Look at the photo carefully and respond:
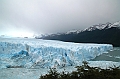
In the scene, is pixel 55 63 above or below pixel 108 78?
below

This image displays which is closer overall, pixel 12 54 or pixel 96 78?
pixel 96 78

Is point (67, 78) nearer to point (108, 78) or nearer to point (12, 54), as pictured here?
point (108, 78)

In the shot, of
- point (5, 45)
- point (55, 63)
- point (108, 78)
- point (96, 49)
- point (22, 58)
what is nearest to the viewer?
point (108, 78)

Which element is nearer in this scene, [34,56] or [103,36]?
[34,56]

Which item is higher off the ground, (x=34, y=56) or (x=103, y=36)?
(x=103, y=36)

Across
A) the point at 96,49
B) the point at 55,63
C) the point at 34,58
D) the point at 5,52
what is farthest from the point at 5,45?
the point at 96,49

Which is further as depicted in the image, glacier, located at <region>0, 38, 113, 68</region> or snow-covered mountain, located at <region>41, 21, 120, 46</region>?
snow-covered mountain, located at <region>41, 21, 120, 46</region>

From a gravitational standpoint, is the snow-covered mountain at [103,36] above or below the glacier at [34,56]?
above

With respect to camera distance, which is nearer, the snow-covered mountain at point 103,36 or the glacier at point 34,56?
the glacier at point 34,56

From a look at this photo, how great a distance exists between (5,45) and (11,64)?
2329 millimetres

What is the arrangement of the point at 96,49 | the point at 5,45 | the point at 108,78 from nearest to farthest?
the point at 108,78 → the point at 5,45 → the point at 96,49

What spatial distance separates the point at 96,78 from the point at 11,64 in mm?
9486

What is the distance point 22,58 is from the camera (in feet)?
41.8

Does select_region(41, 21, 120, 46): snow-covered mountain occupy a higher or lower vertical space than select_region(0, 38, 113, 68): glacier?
higher
